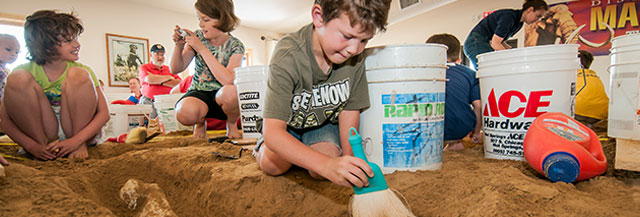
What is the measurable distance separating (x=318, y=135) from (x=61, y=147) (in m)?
1.24

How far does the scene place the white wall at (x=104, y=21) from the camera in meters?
4.72

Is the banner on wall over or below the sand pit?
over

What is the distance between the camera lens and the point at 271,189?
104 centimetres

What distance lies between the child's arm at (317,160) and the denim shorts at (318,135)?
0.37 metres

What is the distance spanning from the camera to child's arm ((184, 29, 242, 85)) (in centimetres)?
188

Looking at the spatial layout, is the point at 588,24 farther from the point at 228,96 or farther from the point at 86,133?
the point at 86,133

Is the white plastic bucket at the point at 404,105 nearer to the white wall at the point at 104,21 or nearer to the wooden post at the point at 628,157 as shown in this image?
A: the wooden post at the point at 628,157

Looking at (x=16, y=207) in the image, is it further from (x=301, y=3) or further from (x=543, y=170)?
(x=301, y=3)

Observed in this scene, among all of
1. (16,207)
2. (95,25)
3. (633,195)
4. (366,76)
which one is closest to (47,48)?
(16,207)

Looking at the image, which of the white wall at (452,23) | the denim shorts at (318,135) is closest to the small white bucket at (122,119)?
the denim shorts at (318,135)

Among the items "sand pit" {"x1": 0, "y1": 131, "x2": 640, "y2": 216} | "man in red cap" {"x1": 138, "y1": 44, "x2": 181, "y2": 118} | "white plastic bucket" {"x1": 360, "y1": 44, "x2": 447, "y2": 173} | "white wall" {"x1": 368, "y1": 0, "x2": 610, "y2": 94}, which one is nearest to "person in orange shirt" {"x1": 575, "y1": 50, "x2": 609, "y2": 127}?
"sand pit" {"x1": 0, "y1": 131, "x2": 640, "y2": 216}

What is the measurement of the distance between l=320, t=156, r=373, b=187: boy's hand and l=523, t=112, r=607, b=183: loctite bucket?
556mm

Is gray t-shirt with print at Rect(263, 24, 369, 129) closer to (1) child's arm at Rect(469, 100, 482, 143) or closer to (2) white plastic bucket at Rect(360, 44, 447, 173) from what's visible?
(2) white plastic bucket at Rect(360, 44, 447, 173)

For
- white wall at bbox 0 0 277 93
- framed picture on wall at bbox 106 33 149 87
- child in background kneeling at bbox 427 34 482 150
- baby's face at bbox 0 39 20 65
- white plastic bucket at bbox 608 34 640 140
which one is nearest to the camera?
white plastic bucket at bbox 608 34 640 140
